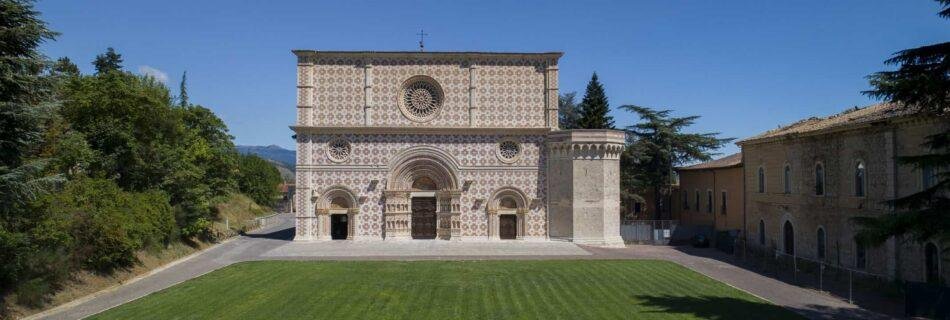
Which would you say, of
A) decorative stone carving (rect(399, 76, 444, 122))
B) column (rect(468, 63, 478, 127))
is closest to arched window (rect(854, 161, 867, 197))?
column (rect(468, 63, 478, 127))

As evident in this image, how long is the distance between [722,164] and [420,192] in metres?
18.9

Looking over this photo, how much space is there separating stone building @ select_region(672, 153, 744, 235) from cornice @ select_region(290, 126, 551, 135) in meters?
11.2

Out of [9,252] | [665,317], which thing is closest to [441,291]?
[665,317]

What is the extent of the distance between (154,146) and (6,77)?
15.0 meters

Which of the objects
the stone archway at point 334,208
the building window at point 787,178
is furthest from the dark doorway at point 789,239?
the stone archway at point 334,208

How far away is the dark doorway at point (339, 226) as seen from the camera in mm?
36281

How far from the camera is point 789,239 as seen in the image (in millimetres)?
28594

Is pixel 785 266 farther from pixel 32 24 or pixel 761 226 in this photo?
pixel 32 24

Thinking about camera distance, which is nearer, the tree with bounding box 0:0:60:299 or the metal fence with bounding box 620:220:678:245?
the tree with bounding box 0:0:60:299

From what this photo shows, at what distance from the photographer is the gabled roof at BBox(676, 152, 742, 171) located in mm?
36594

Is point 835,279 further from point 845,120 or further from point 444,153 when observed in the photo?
point 444,153

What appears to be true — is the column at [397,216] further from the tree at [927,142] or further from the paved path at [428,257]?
the tree at [927,142]

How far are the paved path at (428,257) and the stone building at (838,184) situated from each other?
3.08m

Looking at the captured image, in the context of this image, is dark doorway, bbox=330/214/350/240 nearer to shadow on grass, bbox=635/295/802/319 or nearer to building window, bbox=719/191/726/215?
shadow on grass, bbox=635/295/802/319
